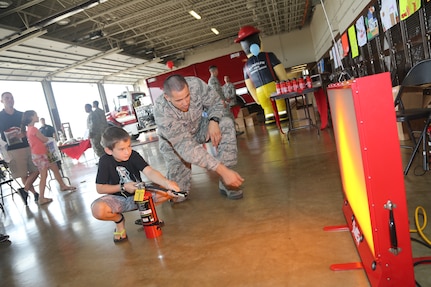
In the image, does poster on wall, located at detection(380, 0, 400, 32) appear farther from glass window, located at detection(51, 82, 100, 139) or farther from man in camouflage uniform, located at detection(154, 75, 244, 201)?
glass window, located at detection(51, 82, 100, 139)

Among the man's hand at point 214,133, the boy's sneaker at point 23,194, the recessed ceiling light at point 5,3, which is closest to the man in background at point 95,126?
the boy's sneaker at point 23,194

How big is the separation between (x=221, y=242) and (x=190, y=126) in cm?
120

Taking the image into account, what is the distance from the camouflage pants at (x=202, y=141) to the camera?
8.69 feet

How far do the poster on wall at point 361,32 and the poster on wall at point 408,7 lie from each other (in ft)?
6.13

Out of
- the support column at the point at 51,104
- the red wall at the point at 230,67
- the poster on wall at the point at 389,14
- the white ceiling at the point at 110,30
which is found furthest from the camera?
the support column at the point at 51,104

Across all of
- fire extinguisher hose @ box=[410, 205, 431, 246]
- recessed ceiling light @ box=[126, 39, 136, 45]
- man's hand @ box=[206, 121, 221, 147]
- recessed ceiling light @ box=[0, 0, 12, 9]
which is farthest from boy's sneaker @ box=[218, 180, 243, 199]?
recessed ceiling light @ box=[126, 39, 136, 45]

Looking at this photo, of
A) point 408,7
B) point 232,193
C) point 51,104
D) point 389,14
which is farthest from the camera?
point 51,104

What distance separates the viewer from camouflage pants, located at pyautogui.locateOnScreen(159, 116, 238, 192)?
8.69ft

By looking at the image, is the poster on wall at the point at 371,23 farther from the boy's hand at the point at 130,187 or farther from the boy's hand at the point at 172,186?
the boy's hand at the point at 130,187

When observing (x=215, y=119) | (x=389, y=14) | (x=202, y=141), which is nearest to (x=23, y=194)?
(x=202, y=141)

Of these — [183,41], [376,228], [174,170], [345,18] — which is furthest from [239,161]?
[183,41]

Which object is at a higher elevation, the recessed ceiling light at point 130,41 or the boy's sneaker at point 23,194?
the recessed ceiling light at point 130,41

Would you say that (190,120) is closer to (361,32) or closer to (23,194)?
(23,194)

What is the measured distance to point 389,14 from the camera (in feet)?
13.0
